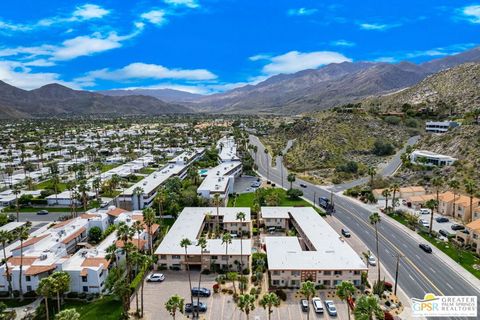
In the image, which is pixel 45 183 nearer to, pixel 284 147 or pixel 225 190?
pixel 225 190

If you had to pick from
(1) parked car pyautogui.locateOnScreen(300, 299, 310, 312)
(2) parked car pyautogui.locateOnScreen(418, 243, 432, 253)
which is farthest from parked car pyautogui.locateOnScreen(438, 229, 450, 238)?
(1) parked car pyautogui.locateOnScreen(300, 299, 310, 312)

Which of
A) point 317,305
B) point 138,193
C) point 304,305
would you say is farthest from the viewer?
point 138,193

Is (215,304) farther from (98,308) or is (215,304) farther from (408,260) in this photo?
(408,260)

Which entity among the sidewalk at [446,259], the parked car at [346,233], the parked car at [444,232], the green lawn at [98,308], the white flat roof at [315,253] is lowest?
the green lawn at [98,308]

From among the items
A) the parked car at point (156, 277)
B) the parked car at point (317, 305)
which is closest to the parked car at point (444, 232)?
the parked car at point (317, 305)

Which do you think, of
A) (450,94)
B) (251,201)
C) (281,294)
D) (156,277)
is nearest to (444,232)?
(281,294)

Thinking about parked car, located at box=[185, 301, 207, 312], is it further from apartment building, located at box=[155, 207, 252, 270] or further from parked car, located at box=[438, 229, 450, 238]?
parked car, located at box=[438, 229, 450, 238]

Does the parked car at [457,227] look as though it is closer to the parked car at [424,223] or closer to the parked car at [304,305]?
the parked car at [424,223]
